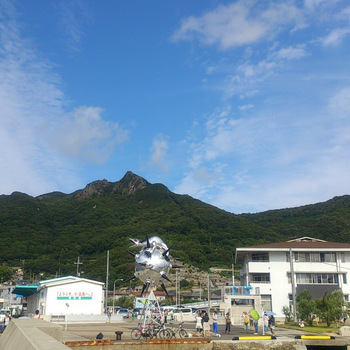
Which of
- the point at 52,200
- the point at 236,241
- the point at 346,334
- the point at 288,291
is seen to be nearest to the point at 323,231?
the point at 236,241

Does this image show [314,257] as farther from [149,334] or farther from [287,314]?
[149,334]

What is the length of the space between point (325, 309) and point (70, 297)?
2680cm

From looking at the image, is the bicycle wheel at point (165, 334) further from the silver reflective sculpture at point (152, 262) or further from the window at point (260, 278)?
the window at point (260, 278)

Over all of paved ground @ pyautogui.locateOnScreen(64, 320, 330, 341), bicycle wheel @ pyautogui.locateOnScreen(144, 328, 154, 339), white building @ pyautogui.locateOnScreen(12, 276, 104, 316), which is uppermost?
white building @ pyautogui.locateOnScreen(12, 276, 104, 316)

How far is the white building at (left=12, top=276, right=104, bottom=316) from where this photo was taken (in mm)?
42938

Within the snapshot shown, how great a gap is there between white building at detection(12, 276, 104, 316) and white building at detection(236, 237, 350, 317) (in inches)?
736

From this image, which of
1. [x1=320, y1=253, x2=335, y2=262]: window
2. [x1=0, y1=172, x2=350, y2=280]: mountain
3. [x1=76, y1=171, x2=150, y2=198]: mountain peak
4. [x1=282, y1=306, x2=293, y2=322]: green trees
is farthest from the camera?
[x1=76, y1=171, x2=150, y2=198]: mountain peak

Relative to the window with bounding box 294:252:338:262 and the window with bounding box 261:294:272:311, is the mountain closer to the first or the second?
the window with bounding box 294:252:338:262

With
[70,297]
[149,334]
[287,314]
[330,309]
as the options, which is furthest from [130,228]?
[149,334]

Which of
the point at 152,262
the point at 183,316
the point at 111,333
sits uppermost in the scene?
the point at 152,262

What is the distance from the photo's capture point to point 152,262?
2139 centimetres

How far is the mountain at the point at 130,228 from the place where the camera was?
110 meters

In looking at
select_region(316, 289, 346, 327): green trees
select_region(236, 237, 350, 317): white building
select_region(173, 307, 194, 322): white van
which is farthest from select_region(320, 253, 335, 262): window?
select_region(173, 307, 194, 322): white van

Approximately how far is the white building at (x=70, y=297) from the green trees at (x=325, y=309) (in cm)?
2251
